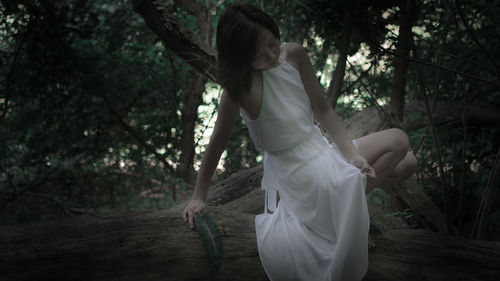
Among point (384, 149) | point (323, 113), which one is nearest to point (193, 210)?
point (323, 113)

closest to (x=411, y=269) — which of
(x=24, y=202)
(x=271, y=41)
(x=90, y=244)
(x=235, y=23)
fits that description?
(x=271, y=41)

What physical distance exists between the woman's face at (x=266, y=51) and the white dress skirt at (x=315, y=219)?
49 centimetres

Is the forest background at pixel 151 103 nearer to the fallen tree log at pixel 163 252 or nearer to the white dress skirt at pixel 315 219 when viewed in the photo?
the fallen tree log at pixel 163 252

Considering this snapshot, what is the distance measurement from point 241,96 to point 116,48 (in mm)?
4018

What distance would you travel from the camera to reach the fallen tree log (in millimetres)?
2025

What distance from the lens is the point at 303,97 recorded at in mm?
2244

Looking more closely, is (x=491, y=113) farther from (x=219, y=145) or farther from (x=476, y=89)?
(x=219, y=145)

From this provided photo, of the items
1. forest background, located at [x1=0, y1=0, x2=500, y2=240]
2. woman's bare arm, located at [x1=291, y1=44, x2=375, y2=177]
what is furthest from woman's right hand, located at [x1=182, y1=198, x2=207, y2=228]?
forest background, located at [x1=0, y1=0, x2=500, y2=240]

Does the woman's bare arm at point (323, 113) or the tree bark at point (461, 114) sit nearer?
the woman's bare arm at point (323, 113)

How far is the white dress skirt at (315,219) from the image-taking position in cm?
193

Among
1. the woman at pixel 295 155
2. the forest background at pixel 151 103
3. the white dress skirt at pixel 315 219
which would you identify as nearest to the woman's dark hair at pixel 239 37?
the woman at pixel 295 155

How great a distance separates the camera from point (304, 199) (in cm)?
220

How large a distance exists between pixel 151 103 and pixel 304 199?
4.28m

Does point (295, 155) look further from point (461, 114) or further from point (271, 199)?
point (461, 114)
